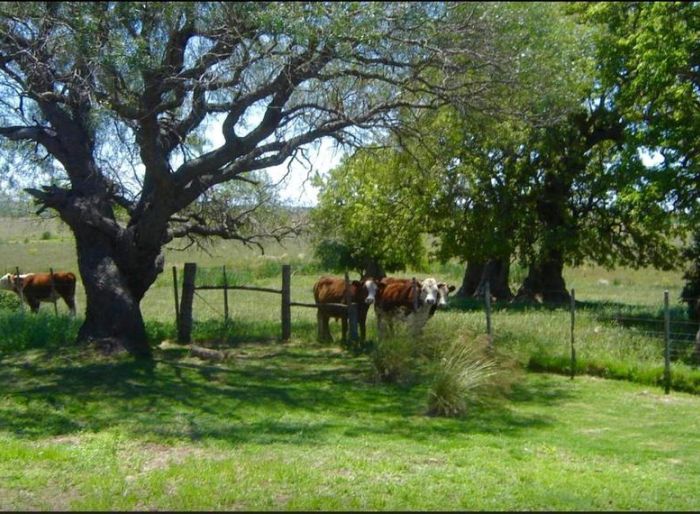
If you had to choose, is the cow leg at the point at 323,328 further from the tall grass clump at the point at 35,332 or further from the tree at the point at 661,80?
the tree at the point at 661,80

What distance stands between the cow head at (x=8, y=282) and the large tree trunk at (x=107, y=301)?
838cm

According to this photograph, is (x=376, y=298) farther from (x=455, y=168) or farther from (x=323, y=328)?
(x=455, y=168)

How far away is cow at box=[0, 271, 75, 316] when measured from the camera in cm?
2336

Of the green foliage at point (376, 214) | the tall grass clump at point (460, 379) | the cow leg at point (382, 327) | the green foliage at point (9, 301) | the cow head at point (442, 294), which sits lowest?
the tall grass clump at point (460, 379)

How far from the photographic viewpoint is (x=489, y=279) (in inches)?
1173

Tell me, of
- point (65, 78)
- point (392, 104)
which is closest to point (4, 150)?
point (65, 78)

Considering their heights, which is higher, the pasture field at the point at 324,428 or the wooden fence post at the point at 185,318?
the wooden fence post at the point at 185,318

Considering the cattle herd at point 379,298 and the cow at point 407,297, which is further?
the cattle herd at point 379,298

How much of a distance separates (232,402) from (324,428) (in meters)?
Result: 2.13

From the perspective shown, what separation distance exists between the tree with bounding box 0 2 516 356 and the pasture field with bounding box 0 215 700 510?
234 cm

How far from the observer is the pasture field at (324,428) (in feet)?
23.6

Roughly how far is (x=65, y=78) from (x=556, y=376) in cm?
A: 959

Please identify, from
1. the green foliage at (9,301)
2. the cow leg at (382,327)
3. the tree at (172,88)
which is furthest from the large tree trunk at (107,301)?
the green foliage at (9,301)

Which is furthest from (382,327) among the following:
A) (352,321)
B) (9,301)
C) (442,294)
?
(9,301)
